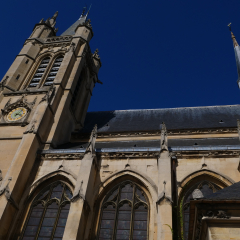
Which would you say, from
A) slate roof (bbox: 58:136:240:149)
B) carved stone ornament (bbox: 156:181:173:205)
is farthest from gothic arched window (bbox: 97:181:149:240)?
slate roof (bbox: 58:136:240:149)

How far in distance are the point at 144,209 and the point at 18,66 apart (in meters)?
13.2

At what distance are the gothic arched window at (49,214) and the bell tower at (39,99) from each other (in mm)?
746

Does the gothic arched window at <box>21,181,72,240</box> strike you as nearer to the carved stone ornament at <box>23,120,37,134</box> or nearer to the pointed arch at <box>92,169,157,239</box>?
the pointed arch at <box>92,169,157,239</box>

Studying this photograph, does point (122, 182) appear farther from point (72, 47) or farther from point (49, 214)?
point (72, 47)

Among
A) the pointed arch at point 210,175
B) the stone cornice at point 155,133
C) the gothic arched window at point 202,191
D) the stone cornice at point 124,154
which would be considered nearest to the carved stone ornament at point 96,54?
the stone cornice at point 155,133

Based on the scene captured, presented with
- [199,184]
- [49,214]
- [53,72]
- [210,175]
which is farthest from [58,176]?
[53,72]

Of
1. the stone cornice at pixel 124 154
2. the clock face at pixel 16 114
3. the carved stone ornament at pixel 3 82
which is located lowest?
the stone cornice at pixel 124 154

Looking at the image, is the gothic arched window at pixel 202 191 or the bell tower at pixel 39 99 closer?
the gothic arched window at pixel 202 191

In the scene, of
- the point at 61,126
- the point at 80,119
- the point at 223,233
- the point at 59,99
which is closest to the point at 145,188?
the point at 223,233

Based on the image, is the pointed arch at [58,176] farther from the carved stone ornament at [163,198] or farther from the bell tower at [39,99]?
the carved stone ornament at [163,198]

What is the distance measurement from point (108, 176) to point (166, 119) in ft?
26.6

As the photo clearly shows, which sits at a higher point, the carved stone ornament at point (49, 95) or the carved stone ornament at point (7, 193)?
the carved stone ornament at point (49, 95)

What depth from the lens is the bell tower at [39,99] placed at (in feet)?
40.2

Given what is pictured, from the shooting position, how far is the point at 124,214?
1107 centimetres
